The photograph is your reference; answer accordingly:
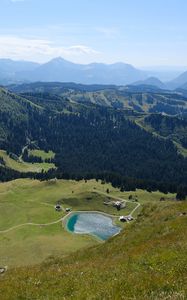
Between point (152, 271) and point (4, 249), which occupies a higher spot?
point (152, 271)

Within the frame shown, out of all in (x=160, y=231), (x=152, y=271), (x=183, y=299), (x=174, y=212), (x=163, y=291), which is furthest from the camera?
(x=174, y=212)

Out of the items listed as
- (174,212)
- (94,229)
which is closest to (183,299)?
(174,212)

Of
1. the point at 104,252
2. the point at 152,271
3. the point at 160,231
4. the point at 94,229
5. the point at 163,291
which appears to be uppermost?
the point at 163,291

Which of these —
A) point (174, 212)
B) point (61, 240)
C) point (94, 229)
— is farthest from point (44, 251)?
point (174, 212)

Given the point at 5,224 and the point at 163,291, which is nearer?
the point at 163,291

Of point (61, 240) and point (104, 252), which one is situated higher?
point (104, 252)

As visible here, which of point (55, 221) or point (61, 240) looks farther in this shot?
point (55, 221)

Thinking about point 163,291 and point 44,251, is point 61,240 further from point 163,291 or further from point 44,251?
point 163,291

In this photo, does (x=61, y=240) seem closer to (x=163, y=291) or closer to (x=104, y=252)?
(x=104, y=252)

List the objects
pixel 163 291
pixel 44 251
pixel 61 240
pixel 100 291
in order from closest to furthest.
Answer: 1. pixel 163 291
2. pixel 100 291
3. pixel 44 251
4. pixel 61 240
